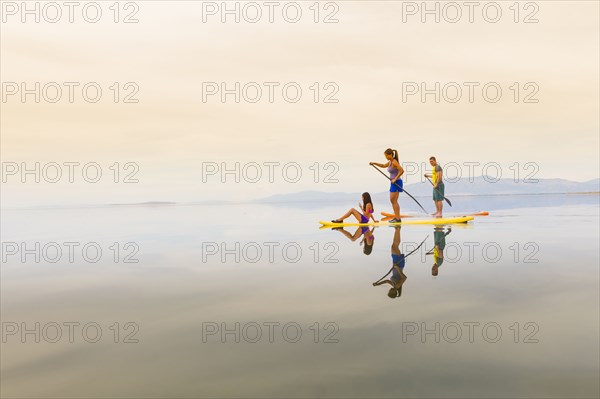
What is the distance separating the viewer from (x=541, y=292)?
24.0ft

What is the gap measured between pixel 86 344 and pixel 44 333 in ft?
2.80

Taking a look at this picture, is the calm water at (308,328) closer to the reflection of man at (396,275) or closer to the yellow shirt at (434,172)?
the reflection of man at (396,275)

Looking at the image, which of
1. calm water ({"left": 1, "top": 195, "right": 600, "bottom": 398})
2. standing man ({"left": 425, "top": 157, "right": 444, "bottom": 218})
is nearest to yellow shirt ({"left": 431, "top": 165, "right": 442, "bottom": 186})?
standing man ({"left": 425, "top": 157, "right": 444, "bottom": 218})

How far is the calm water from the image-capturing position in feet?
13.6

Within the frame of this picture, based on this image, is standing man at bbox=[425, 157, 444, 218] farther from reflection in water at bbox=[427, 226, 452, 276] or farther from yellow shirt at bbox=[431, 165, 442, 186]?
reflection in water at bbox=[427, 226, 452, 276]

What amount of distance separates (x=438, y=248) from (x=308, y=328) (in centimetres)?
757

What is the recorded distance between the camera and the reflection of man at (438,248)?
9.63 meters

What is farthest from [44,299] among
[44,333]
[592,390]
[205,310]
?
[592,390]

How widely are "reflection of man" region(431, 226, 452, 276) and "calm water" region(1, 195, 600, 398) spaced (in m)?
0.17

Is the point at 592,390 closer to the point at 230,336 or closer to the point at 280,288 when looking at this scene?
the point at 230,336

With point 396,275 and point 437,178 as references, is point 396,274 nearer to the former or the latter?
point 396,275

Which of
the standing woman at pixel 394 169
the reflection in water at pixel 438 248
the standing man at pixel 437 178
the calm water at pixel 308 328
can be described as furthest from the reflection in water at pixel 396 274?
the standing man at pixel 437 178

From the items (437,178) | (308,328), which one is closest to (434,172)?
(437,178)

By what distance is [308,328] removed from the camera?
571cm
